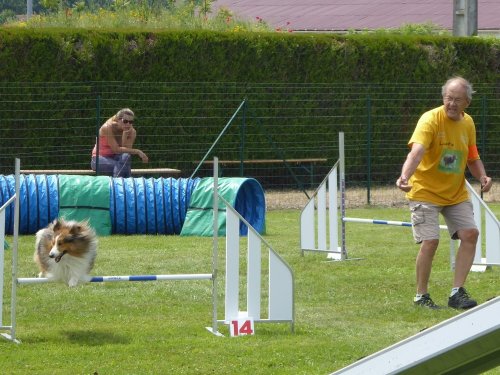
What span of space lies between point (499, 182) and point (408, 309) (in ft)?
40.3

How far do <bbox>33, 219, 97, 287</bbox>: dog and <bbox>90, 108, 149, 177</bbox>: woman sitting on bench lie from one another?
23.4 feet

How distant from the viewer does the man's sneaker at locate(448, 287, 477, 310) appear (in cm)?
818

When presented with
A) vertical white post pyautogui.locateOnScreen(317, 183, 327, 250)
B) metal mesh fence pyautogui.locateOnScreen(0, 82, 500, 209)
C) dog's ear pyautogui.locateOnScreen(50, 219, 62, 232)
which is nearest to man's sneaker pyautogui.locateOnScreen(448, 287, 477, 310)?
dog's ear pyautogui.locateOnScreen(50, 219, 62, 232)

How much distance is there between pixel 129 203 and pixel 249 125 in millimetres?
5283

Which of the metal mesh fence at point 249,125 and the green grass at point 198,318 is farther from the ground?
the metal mesh fence at point 249,125

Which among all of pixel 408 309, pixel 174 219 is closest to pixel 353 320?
pixel 408 309

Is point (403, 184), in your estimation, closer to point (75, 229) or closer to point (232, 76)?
point (75, 229)

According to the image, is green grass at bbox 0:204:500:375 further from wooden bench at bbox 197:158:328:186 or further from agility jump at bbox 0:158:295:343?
wooden bench at bbox 197:158:328:186

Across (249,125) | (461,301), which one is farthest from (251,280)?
(249,125)

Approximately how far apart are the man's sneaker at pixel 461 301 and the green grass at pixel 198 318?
99mm

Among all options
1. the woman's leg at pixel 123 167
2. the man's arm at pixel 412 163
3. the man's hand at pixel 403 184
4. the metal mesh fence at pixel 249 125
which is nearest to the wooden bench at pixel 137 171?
the woman's leg at pixel 123 167

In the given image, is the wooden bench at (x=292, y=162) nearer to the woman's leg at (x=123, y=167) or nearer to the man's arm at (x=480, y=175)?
the woman's leg at (x=123, y=167)

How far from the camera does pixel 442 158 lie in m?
8.24

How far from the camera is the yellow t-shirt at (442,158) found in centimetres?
818
